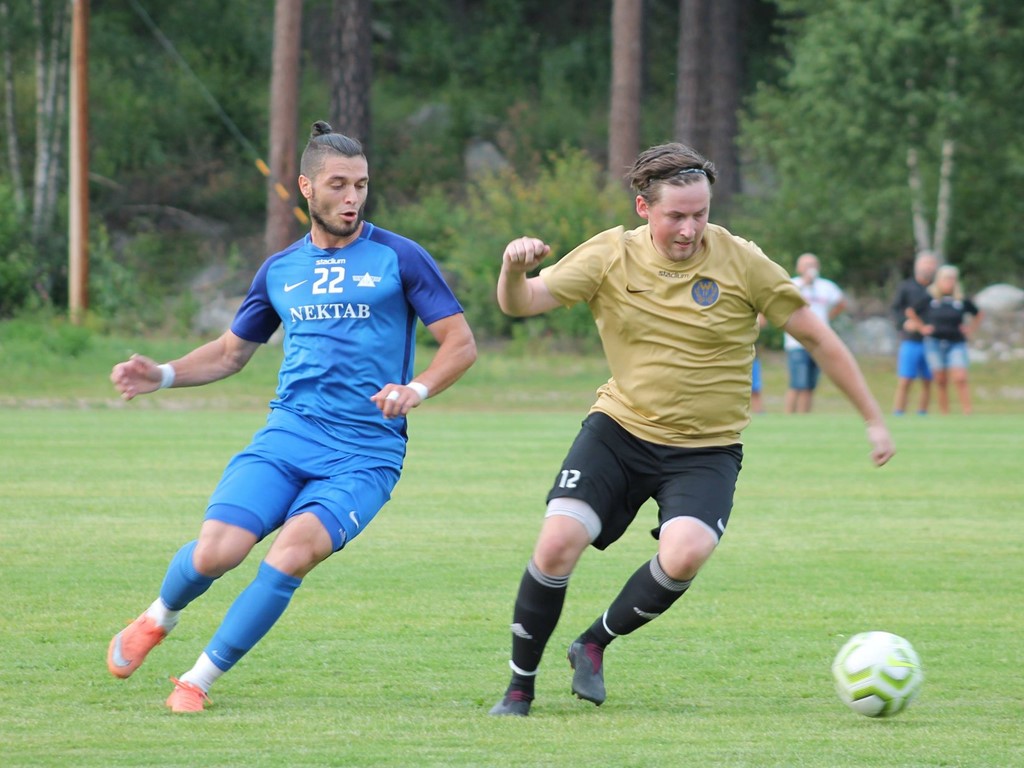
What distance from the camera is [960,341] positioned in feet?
66.1

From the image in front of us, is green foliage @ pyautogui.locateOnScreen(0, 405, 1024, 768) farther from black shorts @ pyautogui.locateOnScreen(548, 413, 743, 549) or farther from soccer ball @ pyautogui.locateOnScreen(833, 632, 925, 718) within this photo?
black shorts @ pyautogui.locateOnScreen(548, 413, 743, 549)

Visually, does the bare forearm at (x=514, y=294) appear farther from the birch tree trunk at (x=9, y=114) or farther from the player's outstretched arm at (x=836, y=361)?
the birch tree trunk at (x=9, y=114)

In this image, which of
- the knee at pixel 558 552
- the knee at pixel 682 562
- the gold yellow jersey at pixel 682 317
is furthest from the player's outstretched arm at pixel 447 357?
the knee at pixel 682 562

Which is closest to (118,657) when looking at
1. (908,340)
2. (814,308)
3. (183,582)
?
(183,582)

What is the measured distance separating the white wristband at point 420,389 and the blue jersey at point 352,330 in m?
0.19

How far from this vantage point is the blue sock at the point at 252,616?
531 centimetres

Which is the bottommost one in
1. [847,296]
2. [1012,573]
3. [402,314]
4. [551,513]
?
[847,296]

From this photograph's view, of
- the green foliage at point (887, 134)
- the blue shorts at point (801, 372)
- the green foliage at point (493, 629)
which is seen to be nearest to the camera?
the green foliage at point (493, 629)

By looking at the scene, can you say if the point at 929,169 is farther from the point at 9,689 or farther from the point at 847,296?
the point at 9,689

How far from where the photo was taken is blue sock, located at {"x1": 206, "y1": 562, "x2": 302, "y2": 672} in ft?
17.4

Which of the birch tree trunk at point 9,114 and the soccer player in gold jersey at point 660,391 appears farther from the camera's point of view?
the birch tree trunk at point 9,114

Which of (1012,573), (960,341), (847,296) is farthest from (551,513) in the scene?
(847,296)

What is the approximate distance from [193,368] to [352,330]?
0.82 meters

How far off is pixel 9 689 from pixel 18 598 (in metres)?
1.95
